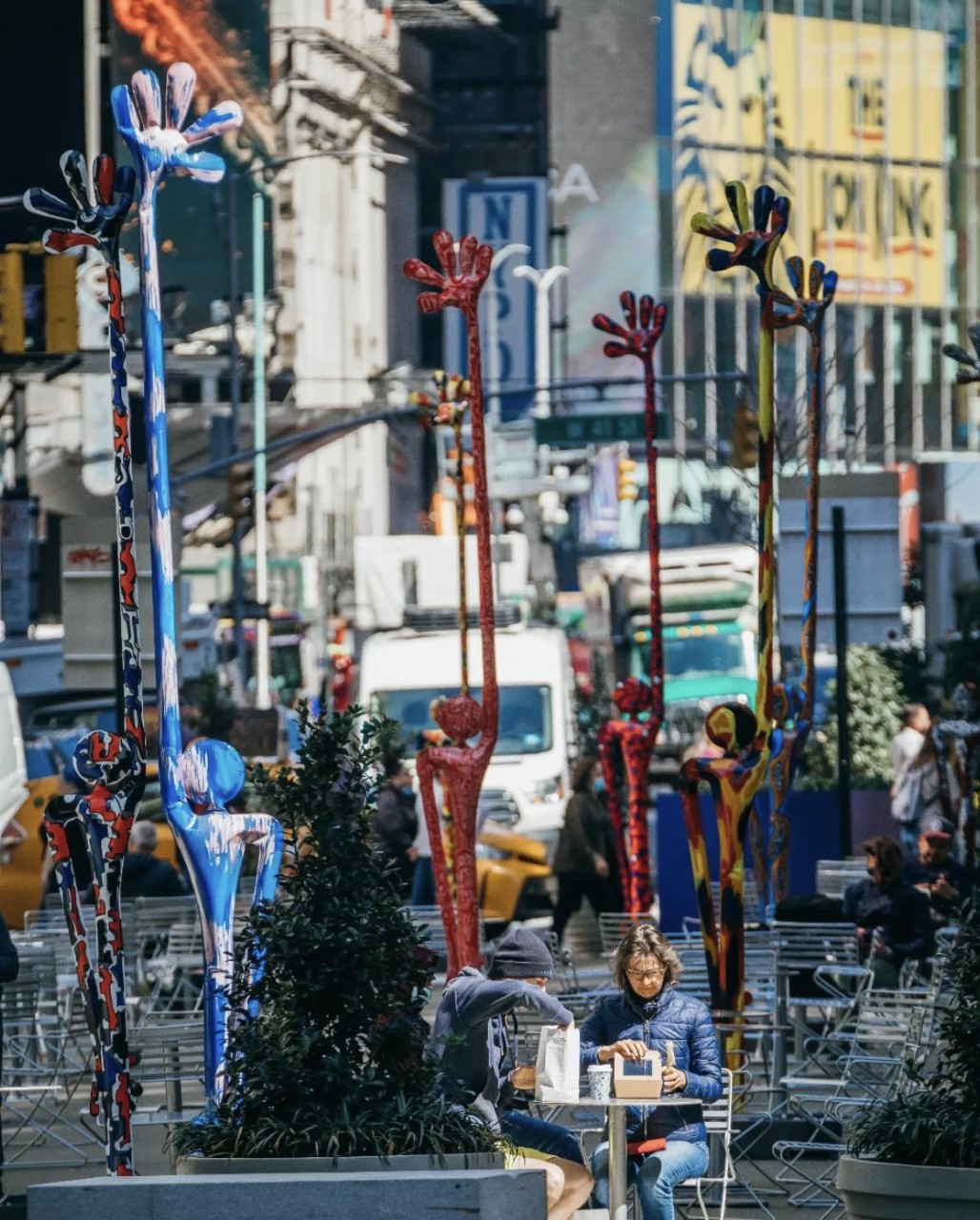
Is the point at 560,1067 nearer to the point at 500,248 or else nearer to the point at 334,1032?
the point at 334,1032

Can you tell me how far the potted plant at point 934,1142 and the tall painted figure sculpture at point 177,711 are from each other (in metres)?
3.90

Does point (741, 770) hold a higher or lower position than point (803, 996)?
higher

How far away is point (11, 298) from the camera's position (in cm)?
2452

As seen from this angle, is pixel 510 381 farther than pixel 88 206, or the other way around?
pixel 510 381

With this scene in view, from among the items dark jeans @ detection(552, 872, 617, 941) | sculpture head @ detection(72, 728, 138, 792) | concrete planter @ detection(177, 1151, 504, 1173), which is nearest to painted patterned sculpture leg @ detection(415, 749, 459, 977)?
dark jeans @ detection(552, 872, 617, 941)

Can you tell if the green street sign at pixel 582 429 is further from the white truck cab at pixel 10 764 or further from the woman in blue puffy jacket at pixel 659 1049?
the woman in blue puffy jacket at pixel 659 1049

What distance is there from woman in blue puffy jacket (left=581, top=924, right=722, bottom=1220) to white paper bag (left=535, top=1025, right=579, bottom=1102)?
0.76 ft

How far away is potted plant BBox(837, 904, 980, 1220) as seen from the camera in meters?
9.04

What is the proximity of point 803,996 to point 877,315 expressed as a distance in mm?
78972

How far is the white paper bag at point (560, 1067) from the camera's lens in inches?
414

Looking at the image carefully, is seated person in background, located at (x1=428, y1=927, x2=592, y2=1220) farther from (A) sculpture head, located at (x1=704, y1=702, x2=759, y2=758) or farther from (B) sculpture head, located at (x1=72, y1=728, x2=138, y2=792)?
(A) sculpture head, located at (x1=704, y1=702, x2=759, y2=758)

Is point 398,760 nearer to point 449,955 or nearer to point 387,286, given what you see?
point 449,955

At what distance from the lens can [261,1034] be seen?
9.47m

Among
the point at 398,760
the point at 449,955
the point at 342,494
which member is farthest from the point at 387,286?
the point at 449,955
